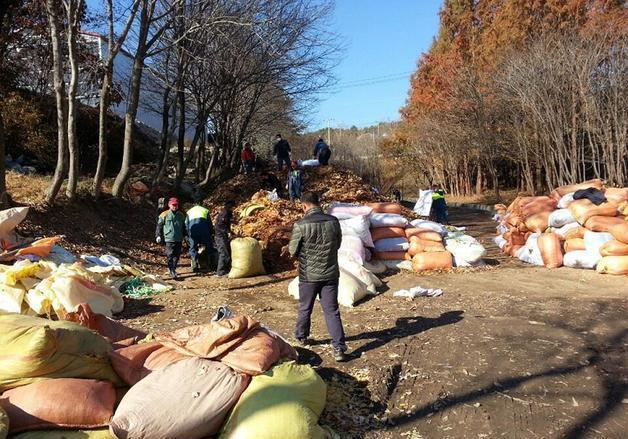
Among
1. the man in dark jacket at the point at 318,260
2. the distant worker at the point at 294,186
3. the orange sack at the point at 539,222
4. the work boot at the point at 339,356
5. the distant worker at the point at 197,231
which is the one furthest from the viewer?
the distant worker at the point at 294,186

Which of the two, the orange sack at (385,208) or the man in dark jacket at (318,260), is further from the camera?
the orange sack at (385,208)

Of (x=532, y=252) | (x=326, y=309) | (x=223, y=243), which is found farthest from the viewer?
(x=532, y=252)

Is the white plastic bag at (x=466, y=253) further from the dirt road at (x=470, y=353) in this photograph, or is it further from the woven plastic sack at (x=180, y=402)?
the woven plastic sack at (x=180, y=402)

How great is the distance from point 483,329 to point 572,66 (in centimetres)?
1393

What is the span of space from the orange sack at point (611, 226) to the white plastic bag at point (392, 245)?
290cm

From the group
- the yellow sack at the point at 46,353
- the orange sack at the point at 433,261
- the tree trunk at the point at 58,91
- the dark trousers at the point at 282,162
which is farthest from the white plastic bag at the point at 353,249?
the dark trousers at the point at 282,162

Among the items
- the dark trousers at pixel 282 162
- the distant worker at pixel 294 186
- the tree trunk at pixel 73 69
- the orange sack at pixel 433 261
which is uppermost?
the tree trunk at pixel 73 69

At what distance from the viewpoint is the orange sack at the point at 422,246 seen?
28.5 ft

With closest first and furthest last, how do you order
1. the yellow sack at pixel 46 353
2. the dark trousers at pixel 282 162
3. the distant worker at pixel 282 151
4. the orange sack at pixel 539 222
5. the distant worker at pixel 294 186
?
the yellow sack at pixel 46 353 < the orange sack at pixel 539 222 < the distant worker at pixel 294 186 < the distant worker at pixel 282 151 < the dark trousers at pixel 282 162

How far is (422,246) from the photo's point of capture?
871 cm

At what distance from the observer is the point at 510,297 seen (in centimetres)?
675

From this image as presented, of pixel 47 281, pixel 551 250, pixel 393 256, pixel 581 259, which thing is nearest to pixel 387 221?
pixel 393 256

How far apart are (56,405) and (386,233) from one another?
670 cm

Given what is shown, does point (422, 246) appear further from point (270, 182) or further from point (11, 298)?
point (270, 182)
